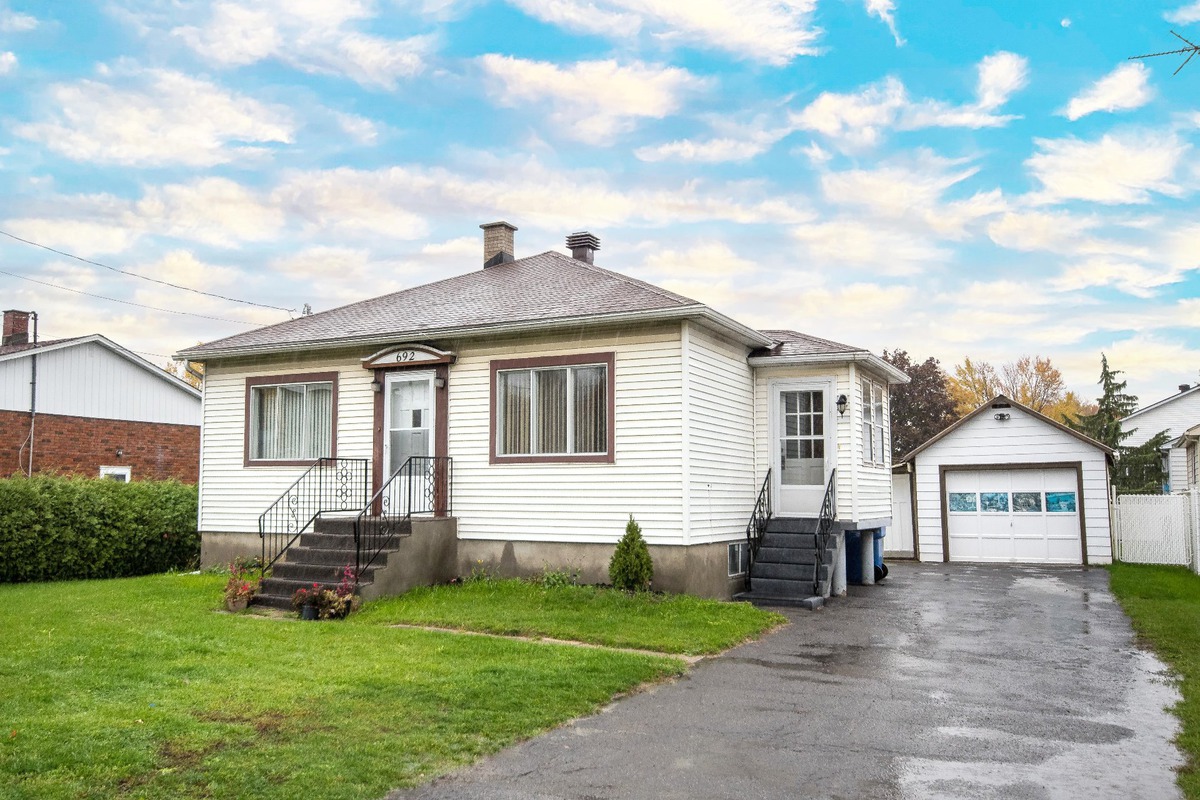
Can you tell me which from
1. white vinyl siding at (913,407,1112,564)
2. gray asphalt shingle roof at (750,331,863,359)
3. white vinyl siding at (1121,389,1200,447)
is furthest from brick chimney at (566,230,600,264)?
white vinyl siding at (1121,389,1200,447)

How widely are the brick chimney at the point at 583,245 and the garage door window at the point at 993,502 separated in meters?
10.8

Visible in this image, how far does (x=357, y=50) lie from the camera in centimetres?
1576

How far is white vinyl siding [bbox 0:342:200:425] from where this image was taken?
2223 cm

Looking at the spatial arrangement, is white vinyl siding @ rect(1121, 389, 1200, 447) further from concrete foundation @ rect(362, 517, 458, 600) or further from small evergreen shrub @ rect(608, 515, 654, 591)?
concrete foundation @ rect(362, 517, 458, 600)

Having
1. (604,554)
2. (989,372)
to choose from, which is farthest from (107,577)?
(989,372)

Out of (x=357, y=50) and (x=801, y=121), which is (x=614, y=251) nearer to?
(x=801, y=121)

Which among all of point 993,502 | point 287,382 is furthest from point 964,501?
point 287,382

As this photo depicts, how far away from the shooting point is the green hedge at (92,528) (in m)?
15.6

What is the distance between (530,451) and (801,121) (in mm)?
7663

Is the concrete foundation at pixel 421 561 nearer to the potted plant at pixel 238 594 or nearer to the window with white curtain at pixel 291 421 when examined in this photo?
the potted plant at pixel 238 594

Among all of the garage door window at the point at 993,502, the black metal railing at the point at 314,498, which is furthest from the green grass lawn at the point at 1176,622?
the black metal railing at the point at 314,498

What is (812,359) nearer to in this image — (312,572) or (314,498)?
(312,572)

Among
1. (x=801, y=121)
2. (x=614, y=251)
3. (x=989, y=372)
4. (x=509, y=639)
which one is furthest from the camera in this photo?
(x=989, y=372)

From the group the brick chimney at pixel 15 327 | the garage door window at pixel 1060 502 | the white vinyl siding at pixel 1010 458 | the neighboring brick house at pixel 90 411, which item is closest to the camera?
the white vinyl siding at pixel 1010 458
